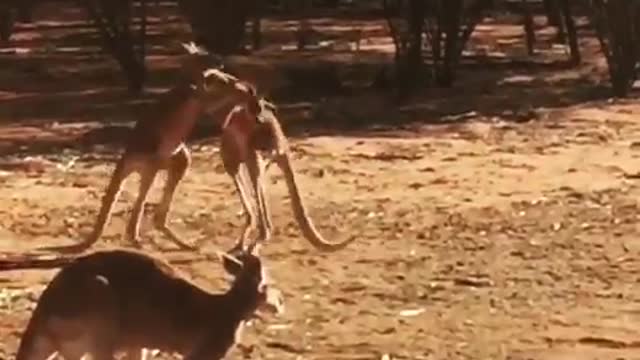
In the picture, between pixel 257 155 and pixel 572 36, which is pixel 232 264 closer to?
pixel 257 155

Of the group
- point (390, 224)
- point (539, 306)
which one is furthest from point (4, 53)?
point (539, 306)

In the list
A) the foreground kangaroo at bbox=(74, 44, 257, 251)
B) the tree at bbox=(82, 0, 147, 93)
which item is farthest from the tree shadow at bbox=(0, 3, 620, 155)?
the foreground kangaroo at bbox=(74, 44, 257, 251)

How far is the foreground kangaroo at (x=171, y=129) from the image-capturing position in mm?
9047

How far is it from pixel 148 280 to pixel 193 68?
154 inches

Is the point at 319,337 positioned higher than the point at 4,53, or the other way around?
the point at 319,337

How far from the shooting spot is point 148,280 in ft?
18.3

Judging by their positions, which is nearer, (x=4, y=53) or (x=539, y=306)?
(x=539, y=306)

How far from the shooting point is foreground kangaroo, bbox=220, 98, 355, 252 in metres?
9.16

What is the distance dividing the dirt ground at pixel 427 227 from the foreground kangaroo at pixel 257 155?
21cm

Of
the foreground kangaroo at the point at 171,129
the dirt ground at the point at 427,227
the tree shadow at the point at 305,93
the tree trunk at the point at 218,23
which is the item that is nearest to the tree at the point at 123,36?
the tree shadow at the point at 305,93

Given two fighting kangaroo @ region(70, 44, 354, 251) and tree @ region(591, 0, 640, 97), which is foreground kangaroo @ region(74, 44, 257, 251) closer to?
two fighting kangaroo @ region(70, 44, 354, 251)

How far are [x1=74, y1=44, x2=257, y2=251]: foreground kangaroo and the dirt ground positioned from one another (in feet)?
1.35

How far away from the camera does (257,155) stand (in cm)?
938

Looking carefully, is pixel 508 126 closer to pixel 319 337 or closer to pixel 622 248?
pixel 622 248
